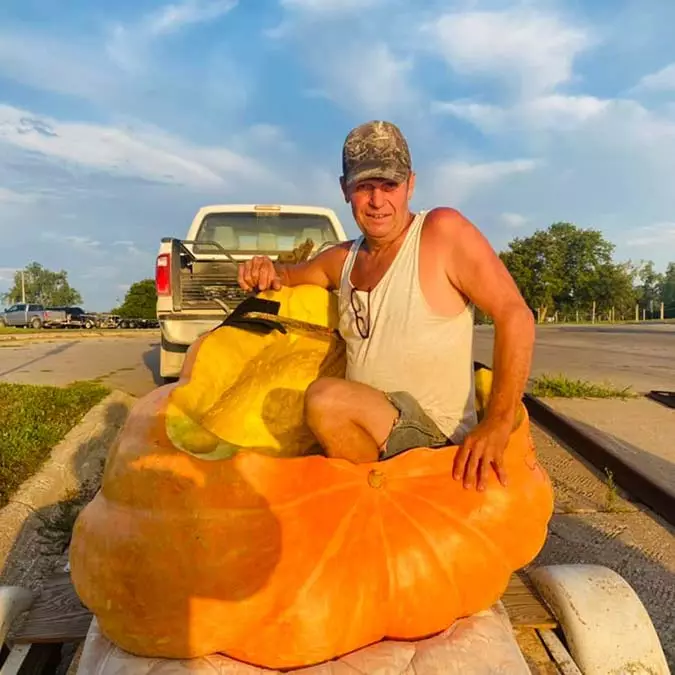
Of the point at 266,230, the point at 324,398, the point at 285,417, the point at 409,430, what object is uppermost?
the point at 266,230

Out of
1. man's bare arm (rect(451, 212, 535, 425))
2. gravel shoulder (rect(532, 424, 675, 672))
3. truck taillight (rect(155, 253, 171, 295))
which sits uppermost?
truck taillight (rect(155, 253, 171, 295))

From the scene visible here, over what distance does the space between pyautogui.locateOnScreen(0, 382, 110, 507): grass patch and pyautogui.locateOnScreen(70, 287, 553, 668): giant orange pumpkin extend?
2536 millimetres

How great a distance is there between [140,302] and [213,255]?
51.4m

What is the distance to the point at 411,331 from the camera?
2.31m

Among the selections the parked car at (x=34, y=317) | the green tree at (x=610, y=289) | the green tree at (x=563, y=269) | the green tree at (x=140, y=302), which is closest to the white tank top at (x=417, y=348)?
the parked car at (x=34, y=317)

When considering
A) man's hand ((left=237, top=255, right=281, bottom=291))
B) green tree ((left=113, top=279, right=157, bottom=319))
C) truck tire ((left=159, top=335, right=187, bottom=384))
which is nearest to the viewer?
man's hand ((left=237, top=255, right=281, bottom=291))

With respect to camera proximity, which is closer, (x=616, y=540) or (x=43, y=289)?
(x=616, y=540)

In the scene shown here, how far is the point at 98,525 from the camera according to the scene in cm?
193

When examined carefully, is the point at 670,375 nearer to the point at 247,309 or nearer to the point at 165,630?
the point at 247,309

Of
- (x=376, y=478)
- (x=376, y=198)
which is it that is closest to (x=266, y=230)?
(x=376, y=198)

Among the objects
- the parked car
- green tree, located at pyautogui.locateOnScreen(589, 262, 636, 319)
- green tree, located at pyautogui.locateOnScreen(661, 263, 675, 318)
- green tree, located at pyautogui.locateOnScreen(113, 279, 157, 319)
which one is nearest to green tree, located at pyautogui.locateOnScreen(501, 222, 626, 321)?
green tree, located at pyautogui.locateOnScreen(589, 262, 636, 319)

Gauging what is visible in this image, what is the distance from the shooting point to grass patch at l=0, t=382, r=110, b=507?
4.47 m

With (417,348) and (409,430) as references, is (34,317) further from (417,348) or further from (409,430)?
(409,430)

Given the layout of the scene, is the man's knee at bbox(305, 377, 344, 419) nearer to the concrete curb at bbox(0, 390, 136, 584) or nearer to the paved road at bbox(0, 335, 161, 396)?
the concrete curb at bbox(0, 390, 136, 584)
